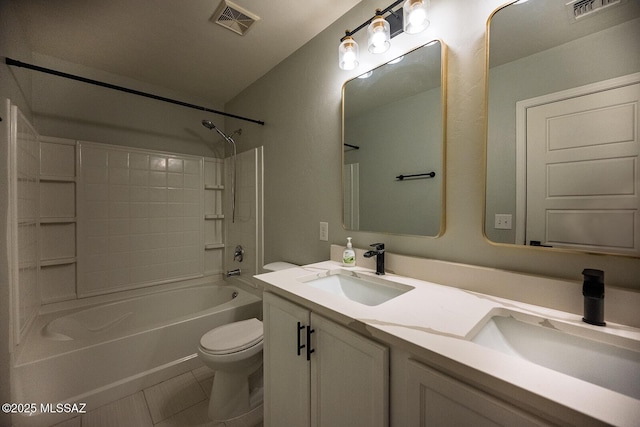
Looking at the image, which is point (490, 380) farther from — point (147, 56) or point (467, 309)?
point (147, 56)

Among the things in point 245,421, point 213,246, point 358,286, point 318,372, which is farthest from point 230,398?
point 213,246

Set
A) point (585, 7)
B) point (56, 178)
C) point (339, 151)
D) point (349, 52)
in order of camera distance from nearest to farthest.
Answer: point (585, 7) → point (349, 52) → point (339, 151) → point (56, 178)

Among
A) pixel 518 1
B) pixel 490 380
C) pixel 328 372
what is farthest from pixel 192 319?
pixel 518 1


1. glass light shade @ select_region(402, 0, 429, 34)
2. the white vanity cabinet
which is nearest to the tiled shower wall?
the white vanity cabinet

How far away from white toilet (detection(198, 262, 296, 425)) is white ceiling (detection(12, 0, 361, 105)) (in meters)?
1.98

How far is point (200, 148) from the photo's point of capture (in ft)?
8.86

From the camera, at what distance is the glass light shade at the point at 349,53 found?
4.32 feet

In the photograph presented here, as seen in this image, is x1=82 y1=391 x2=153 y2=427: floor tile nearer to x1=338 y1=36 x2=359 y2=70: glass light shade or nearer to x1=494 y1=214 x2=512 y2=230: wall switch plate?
x1=494 y1=214 x2=512 y2=230: wall switch plate

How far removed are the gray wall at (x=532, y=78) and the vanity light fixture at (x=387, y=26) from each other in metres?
0.39

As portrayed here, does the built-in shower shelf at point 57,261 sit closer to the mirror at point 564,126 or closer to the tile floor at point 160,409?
the tile floor at point 160,409

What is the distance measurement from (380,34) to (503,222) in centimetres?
100

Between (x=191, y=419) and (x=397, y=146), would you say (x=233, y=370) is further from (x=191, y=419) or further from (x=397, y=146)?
(x=397, y=146)

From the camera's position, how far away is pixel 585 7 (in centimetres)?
78

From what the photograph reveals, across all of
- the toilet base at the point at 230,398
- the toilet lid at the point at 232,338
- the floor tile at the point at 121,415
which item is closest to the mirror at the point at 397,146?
the toilet lid at the point at 232,338
